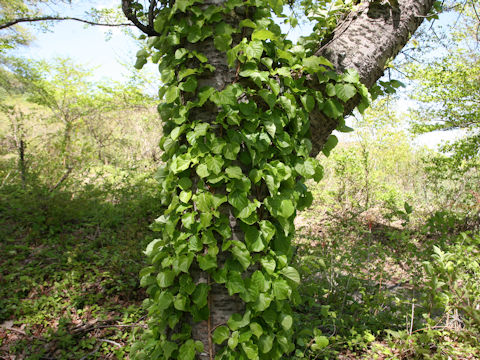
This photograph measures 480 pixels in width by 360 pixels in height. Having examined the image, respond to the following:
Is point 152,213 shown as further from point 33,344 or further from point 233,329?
point 233,329

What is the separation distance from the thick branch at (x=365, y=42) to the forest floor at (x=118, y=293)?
101 cm

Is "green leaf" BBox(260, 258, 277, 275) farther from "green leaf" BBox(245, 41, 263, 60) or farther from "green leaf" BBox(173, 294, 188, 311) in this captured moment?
"green leaf" BBox(245, 41, 263, 60)

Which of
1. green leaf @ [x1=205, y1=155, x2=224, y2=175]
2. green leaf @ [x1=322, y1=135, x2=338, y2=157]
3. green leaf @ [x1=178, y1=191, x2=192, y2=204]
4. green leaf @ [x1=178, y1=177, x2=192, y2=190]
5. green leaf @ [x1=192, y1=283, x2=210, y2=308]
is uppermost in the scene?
green leaf @ [x1=322, y1=135, x2=338, y2=157]

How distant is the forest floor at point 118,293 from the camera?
2.20 meters

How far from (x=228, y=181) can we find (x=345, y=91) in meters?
0.84

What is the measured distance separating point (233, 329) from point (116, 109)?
8.69 m

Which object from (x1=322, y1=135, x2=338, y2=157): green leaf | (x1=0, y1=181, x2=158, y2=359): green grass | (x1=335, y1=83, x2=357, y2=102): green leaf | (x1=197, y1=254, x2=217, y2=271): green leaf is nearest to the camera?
(x1=197, y1=254, x2=217, y2=271): green leaf

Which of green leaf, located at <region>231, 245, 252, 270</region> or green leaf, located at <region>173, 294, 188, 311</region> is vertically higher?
green leaf, located at <region>231, 245, 252, 270</region>

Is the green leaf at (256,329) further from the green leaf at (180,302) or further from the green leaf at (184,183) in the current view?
the green leaf at (184,183)

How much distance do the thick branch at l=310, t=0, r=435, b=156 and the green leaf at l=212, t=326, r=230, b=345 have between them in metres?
1.14

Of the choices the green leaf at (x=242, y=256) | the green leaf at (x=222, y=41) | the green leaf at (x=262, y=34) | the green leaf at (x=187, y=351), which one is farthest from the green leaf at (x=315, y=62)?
the green leaf at (x=187, y=351)

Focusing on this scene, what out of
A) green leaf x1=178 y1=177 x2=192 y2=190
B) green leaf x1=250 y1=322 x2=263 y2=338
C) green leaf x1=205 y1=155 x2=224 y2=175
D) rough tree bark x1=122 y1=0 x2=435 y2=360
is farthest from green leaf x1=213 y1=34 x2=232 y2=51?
green leaf x1=250 y1=322 x2=263 y2=338

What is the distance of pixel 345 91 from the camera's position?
165cm

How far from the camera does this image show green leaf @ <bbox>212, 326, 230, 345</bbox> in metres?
1.45
